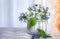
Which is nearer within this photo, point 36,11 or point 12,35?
point 36,11

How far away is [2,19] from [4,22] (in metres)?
0.06

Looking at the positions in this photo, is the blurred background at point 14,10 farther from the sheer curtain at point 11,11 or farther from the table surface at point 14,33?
the table surface at point 14,33

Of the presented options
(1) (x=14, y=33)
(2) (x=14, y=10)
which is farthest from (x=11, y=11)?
(1) (x=14, y=33)

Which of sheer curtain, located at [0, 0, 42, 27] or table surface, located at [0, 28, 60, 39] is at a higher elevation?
sheer curtain, located at [0, 0, 42, 27]

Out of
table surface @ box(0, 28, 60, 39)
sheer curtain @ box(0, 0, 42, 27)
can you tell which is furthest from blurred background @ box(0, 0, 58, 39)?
table surface @ box(0, 28, 60, 39)

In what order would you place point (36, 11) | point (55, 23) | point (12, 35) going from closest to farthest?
point (36, 11), point (12, 35), point (55, 23)

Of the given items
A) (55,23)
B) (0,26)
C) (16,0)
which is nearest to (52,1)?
(55,23)

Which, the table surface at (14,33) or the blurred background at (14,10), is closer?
the table surface at (14,33)

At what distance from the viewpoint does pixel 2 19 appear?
2285mm

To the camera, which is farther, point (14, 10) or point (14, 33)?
point (14, 10)

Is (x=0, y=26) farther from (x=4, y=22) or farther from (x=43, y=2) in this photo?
(x=43, y=2)

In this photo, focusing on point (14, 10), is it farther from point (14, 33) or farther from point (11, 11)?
point (14, 33)

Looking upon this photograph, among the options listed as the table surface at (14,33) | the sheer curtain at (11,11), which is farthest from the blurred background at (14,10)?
the table surface at (14,33)

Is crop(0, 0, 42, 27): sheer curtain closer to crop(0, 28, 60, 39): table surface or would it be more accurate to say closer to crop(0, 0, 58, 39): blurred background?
crop(0, 0, 58, 39): blurred background
